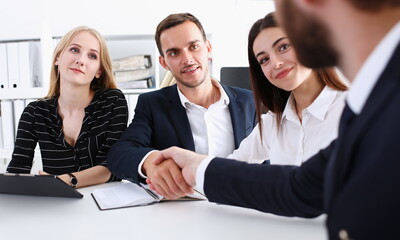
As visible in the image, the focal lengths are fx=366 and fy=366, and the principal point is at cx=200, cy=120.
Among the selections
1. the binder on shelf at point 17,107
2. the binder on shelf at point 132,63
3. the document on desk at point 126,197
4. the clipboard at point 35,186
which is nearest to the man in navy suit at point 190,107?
the document on desk at point 126,197

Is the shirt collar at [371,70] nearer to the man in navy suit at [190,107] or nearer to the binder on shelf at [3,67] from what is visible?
the man in navy suit at [190,107]

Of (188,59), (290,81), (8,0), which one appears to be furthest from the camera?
(8,0)

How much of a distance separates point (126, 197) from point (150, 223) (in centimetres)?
23

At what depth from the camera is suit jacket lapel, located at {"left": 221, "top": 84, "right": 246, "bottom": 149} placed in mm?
1731

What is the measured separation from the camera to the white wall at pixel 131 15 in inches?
115

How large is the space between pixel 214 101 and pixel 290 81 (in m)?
0.59

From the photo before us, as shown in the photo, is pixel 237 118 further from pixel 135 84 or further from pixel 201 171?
pixel 135 84

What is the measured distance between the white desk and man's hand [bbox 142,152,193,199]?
33 millimetres

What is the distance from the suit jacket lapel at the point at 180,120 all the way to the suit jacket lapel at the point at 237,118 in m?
0.21

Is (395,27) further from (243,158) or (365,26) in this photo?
(243,158)

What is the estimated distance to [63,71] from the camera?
6.09 feet

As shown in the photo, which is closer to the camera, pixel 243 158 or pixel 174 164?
pixel 174 164

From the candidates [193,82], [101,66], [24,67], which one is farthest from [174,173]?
[24,67]

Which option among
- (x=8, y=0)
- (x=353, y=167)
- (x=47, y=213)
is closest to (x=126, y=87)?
(x=8, y=0)
